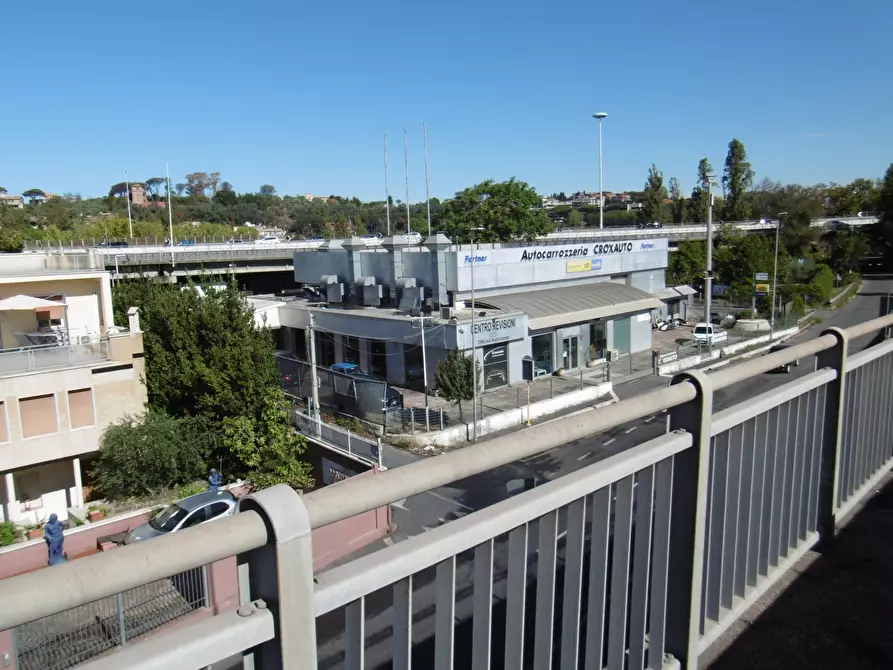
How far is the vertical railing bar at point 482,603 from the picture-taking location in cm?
158

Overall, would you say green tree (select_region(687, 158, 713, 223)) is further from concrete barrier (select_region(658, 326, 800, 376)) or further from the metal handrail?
the metal handrail

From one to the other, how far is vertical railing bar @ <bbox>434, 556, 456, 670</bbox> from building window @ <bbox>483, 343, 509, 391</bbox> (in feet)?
79.3

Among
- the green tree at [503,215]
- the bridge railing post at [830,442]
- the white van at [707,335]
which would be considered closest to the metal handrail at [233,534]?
the bridge railing post at [830,442]

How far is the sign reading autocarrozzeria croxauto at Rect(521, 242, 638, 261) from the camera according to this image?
29980mm

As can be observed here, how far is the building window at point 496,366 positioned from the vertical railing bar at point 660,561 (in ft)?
76.8

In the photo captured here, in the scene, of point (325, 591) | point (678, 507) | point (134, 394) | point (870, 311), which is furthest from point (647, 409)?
point (870, 311)

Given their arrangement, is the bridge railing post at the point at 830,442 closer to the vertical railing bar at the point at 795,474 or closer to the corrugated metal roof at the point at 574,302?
the vertical railing bar at the point at 795,474

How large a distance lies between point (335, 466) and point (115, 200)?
119702mm

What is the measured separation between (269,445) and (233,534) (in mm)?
18485

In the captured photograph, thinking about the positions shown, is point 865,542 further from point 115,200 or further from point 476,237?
point 115,200

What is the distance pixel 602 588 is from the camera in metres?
1.95

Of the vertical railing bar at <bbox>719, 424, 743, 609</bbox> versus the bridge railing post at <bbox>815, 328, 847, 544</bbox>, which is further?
the bridge railing post at <bbox>815, 328, 847, 544</bbox>

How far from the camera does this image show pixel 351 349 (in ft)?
98.4

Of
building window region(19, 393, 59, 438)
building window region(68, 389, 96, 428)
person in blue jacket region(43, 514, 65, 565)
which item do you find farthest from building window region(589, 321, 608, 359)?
person in blue jacket region(43, 514, 65, 565)
